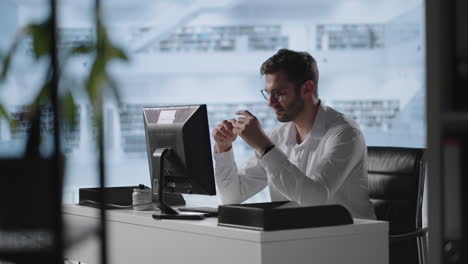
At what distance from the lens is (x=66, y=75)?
1.24 metres

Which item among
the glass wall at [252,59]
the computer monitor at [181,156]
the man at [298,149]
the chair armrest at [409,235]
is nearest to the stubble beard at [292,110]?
the man at [298,149]

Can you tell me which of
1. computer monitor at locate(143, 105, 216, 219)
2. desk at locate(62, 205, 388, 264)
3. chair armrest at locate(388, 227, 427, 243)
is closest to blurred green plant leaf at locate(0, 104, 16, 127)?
desk at locate(62, 205, 388, 264)

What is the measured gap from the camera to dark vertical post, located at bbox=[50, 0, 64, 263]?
1216 millimetres

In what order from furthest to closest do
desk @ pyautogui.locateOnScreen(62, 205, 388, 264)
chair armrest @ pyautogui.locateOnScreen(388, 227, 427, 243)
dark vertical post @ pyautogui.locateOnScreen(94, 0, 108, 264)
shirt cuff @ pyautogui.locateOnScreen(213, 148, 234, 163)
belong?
shirt cuff @ pyautogui.locateOnScreen(213, 148, 234, 163) → chair armrest @ pyautogui.locateOnScreen(388, 227, 427, 243) → desk @ pyautogui.locateOnScreen(62, 205, 388, 264) → dark vertical post @ pyautogui.locateOnScreen(94, 0, 108, 264)

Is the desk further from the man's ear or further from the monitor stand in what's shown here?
the man's ear

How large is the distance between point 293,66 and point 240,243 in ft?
3.30

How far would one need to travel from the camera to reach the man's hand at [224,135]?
9.82ft

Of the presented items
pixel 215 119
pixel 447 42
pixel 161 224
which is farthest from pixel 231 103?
pixel 447 42

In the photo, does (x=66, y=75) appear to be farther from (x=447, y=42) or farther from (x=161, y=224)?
(x=161, y=224)

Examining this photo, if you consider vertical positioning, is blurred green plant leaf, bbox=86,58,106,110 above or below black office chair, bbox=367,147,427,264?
above

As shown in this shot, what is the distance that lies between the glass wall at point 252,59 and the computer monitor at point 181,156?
253 centimetres

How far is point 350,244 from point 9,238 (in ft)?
4.45

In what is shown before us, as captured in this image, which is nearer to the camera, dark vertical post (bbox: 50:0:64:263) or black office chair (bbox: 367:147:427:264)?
dark vertical post (bbox: 50:0:64:263)

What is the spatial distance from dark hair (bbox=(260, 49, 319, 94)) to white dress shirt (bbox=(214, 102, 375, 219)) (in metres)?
0.16
